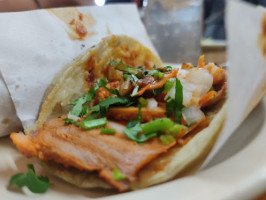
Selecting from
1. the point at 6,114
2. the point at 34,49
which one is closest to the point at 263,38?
the point at 34,49

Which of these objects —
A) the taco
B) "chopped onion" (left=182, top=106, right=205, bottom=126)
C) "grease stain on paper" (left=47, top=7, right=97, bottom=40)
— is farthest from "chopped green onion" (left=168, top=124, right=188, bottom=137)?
"grease stain on paper" (left=47, top=7, right=97, bottom=40)

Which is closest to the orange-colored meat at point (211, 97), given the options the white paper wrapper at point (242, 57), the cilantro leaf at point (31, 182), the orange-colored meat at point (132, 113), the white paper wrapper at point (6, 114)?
the orange-colored meat at point (132, 113)

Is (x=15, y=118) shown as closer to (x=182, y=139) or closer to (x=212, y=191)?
(x=182, y=139)

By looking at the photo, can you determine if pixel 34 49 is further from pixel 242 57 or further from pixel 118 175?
pixel 242 57

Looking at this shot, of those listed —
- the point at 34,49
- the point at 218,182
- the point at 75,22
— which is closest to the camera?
the point at 218,182

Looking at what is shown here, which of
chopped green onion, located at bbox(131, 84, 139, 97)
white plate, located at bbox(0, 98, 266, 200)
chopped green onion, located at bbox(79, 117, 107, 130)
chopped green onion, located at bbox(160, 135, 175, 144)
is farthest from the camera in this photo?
chopped green onion, located at bbox(131, 84, 139, 97)

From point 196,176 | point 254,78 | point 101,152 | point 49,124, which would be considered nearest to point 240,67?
point 254,78

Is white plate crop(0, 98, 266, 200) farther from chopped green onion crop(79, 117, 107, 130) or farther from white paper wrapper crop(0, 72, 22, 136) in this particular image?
white paper wrapper crop(0, 72, 22, 136)

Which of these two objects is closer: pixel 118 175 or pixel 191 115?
pixel 118 175
